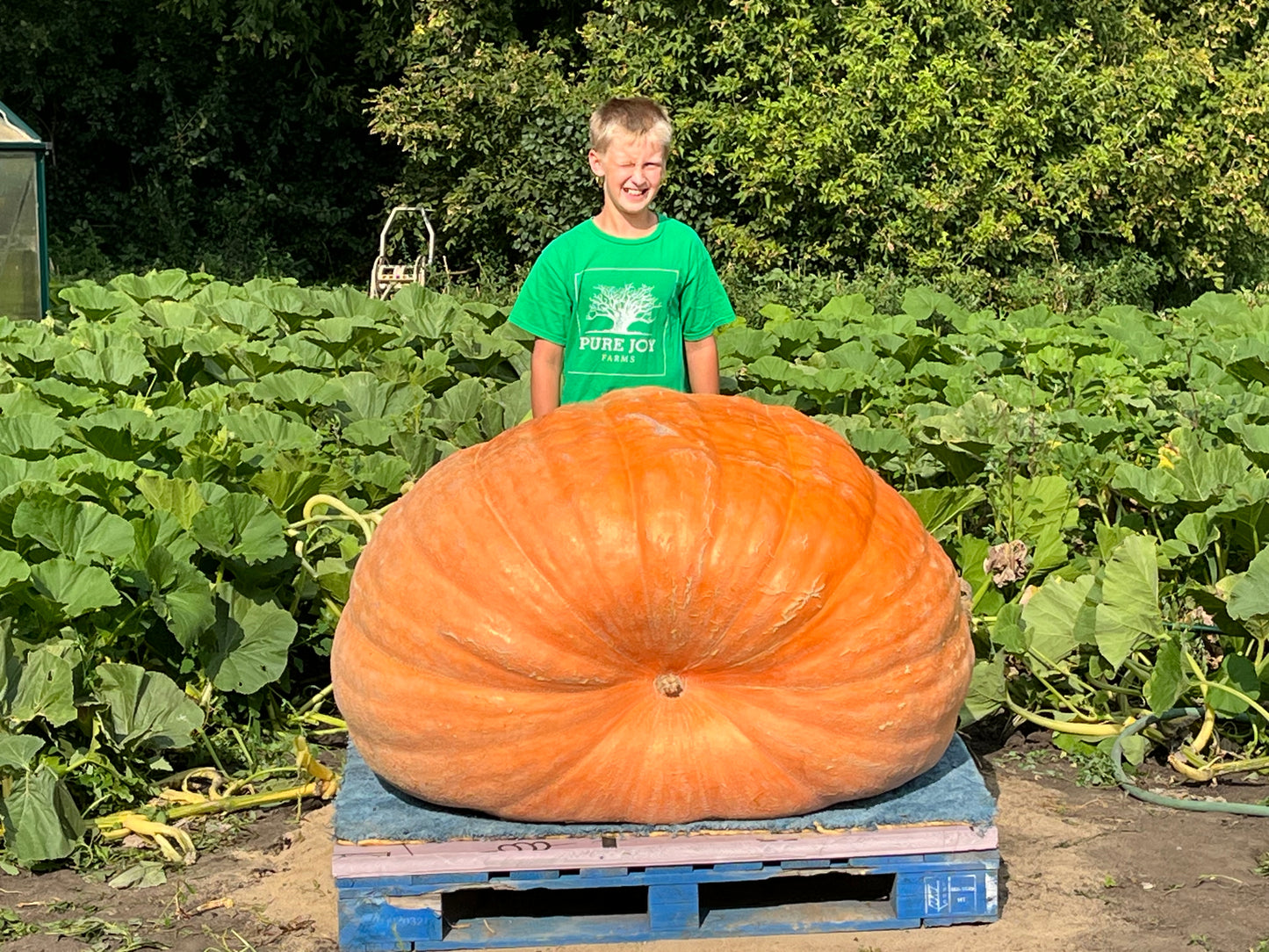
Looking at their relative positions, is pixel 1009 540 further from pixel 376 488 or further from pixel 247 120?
pixel 247 120

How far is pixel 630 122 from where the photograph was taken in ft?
13.4

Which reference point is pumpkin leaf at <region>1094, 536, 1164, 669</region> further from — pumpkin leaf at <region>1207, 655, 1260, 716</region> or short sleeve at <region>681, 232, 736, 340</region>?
short sleeve at <region>681, 232, 736, 340</region>

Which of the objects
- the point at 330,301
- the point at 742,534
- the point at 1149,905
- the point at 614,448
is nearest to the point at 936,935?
the point at 1149,905

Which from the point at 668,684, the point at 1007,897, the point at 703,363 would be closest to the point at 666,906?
the point at 668,684

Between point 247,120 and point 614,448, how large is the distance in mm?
16305

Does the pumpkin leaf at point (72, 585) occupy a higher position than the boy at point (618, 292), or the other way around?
the boy at point (618, 292)

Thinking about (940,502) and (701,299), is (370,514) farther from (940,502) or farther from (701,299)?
(940,502)

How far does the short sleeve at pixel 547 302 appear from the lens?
424 cm

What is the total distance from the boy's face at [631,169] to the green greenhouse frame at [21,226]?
7.28 meters

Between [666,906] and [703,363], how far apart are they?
1776mm

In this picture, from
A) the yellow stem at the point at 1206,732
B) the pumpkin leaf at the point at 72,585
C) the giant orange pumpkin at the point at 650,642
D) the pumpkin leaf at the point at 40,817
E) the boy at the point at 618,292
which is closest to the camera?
the giant orange pumpkin at the point at 650,642

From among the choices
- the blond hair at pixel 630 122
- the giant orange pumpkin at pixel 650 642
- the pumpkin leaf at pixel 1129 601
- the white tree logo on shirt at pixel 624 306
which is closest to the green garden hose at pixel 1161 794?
the pumpkin leaf at pixel 1129 601

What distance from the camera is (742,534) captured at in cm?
300

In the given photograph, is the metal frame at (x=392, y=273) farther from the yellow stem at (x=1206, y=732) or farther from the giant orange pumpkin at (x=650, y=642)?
the giant orange pumpkin at (x=650, y=642)
